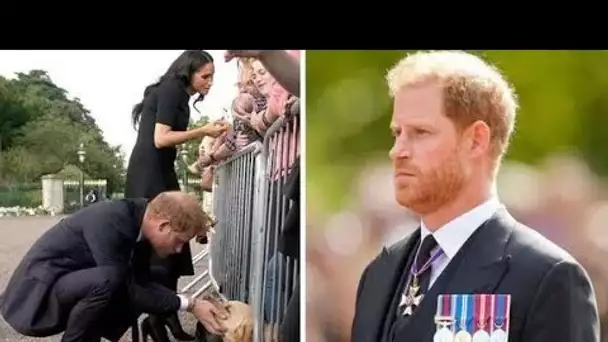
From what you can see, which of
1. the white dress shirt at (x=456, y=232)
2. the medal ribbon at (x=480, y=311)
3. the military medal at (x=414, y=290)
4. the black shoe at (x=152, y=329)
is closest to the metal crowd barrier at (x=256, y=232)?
the black shoe at (x=152, y=329)

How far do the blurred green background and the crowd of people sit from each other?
83 millimetres

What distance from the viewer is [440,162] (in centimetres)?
323

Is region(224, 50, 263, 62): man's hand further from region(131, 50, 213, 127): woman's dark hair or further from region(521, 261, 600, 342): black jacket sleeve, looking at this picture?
region(521, 261, 600, 342): black jacket sleeve

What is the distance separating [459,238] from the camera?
3.27m

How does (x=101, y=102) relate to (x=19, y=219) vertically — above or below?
above

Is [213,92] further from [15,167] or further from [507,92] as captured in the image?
[507,92]

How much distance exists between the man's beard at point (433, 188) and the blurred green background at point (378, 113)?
134 millimetres

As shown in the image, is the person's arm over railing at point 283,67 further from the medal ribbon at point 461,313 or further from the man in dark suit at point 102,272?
the medal ribbon at point 461,313

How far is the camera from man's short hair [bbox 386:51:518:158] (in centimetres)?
323

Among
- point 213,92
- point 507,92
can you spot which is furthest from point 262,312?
point 507,92

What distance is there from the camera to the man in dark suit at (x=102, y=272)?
3258mm
